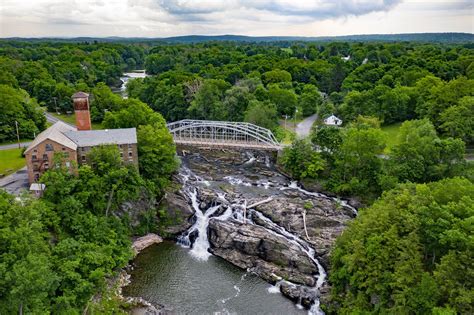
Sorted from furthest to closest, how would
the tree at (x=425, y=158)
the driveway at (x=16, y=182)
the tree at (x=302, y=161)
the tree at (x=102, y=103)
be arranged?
the tree at (x=102, y=103) → the tree at (x=302, y=161) → the tree at (x=425, y=158) → the driveway at (x=16, y=182)

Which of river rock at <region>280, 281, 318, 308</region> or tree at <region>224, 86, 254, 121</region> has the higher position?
tree at <region>224, 86, 254, 121</region>

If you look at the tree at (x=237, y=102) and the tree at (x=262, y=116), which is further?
the tree at (x=237, y=102)

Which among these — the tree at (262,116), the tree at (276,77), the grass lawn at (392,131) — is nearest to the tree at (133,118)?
the tree at (262,116)

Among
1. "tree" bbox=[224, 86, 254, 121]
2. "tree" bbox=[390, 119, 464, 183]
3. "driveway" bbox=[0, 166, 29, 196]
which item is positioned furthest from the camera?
"tree" bbox=[224, 86, 254, 121]

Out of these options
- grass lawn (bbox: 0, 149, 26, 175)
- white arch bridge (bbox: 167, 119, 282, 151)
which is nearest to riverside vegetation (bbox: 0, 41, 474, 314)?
white arch bridge (bbox: 167, 119, 282, 151)

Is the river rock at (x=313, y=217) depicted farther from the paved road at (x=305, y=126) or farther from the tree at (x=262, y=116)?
the paved road at (x=305, y=126)

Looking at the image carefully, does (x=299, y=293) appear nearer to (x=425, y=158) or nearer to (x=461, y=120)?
(x=425, y=158)

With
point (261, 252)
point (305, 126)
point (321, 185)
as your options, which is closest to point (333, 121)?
point (305, 126)

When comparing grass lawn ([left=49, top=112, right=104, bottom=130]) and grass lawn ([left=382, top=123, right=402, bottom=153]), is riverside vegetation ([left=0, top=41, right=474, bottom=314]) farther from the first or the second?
grass lawn ([left=49, top=112, right=104, bottom=130])

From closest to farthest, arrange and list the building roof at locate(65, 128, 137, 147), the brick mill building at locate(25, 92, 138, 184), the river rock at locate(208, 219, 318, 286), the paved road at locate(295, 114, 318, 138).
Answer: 1. the river rock at locate(208, 219, 318, 286)
2. the brick mill building at locate(25, 92, 138, 184)
3. the building roof at locate(65, 128, 137, 147)
4. the paved road at locate(295, 114, 318, 138)
